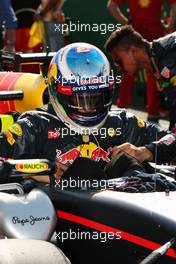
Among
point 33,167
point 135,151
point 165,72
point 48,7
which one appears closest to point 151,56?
point 165,72

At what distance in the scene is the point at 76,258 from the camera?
13.6ft

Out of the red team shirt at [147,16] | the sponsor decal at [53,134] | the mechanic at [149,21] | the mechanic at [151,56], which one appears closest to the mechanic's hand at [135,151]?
the sponsor decal at [53,134]

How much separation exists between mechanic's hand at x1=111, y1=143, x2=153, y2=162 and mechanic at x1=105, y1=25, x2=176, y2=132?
122 cm

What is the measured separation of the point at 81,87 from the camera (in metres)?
4.52

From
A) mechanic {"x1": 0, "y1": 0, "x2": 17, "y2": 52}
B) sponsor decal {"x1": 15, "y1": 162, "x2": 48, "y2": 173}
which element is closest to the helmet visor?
sponsor decal {"x1": 15, "y1": 162, "x2": 48, "y2": 173}

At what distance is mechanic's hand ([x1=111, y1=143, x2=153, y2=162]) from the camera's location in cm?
→ 444

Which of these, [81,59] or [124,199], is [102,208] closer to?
[124,199]

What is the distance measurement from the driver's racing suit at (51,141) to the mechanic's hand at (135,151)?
0.19 feet

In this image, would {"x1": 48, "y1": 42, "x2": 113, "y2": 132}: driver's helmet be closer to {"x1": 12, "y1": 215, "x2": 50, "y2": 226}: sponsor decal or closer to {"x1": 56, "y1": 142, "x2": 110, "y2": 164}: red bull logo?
{"x1": 56, "y1": 142, "x2": 110, "y2": 164}: red bull logo

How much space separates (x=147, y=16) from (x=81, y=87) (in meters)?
4.45

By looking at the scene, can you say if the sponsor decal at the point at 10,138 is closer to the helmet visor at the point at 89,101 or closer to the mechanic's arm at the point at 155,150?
the helmet visor at the point at 89,101

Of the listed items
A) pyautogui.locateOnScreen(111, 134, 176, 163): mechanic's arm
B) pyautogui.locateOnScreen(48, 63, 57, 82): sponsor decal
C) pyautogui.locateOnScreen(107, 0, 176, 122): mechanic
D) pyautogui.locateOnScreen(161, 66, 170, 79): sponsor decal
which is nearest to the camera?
pyautogui.locateOnScreen(111, 134, 176, 163): mechanic's arm

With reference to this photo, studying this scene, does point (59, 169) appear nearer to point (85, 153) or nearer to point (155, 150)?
point (85, 153)

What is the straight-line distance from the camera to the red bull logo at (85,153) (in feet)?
15.2
